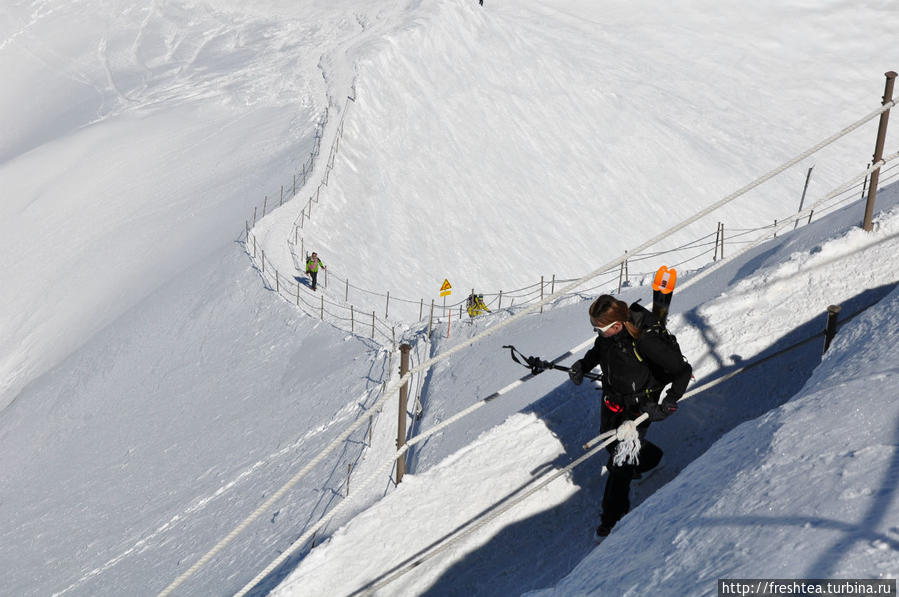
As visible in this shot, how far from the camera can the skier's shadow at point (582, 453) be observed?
21.9 feet

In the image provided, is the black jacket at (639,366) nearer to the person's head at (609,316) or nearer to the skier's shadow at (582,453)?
the person's head at (609,316)

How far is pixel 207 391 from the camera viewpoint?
794 inches

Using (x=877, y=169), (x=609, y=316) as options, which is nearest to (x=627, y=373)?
(x=609, y=316)

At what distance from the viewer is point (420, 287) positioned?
29828 mm

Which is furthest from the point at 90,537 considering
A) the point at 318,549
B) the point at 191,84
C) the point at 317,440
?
the point at 191,84

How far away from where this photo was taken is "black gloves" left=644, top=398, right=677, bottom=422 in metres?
6.14

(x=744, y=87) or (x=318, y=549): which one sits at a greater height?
(x=744, y=87)

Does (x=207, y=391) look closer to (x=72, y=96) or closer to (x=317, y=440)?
(x=317, y=440)

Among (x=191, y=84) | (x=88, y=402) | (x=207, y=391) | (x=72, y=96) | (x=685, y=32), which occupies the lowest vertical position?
(x=207, y=391)

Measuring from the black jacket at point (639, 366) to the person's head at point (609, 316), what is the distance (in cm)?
12

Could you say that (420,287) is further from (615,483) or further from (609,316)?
(609,316)

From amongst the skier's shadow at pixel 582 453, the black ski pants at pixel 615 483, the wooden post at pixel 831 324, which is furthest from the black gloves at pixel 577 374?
the wooden post at pixel 831 324

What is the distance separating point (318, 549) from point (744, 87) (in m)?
53.3

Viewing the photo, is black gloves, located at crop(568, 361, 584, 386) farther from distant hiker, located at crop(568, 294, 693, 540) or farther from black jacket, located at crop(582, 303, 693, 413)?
black jacket, located at crop(582, 303, 693, 413)
